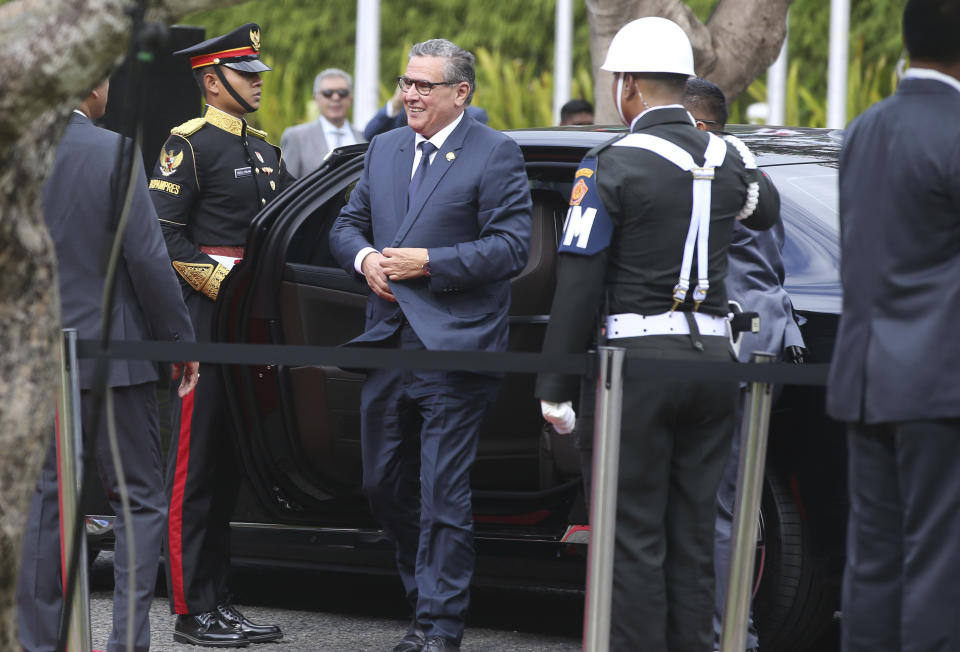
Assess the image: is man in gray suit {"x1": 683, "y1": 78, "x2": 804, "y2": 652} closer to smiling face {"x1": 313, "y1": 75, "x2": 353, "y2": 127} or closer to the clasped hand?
the clasped hand

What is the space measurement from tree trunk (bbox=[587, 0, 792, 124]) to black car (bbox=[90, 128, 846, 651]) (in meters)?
3.31

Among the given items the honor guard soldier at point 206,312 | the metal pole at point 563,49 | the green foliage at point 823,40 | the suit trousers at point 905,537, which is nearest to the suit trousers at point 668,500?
the suit trousers at point 905,537

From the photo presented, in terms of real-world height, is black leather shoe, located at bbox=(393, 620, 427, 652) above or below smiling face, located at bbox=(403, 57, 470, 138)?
below

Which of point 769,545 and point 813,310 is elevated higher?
point 813,310

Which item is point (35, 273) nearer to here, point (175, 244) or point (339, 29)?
point (175, 244)

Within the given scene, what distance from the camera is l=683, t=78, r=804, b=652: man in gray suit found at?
455cm

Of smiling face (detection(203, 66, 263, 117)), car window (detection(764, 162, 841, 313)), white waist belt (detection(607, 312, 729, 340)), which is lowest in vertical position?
white waist belt (detection(607, 312, 729, 340))

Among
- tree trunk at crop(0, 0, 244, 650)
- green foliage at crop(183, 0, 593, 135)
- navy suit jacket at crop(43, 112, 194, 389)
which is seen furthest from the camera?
green foliage at crop(183, 0, 593, 135)

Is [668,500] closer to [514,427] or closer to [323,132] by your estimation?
[514,427]

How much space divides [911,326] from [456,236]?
1856 mm

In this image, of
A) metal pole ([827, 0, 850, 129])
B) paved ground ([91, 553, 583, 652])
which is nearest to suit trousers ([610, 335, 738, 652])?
paved ground ([91, 553, 583, 652])

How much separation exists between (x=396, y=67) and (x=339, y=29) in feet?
4.88

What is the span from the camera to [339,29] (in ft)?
94.1

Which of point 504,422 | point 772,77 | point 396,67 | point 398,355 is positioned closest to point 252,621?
point 504,422
